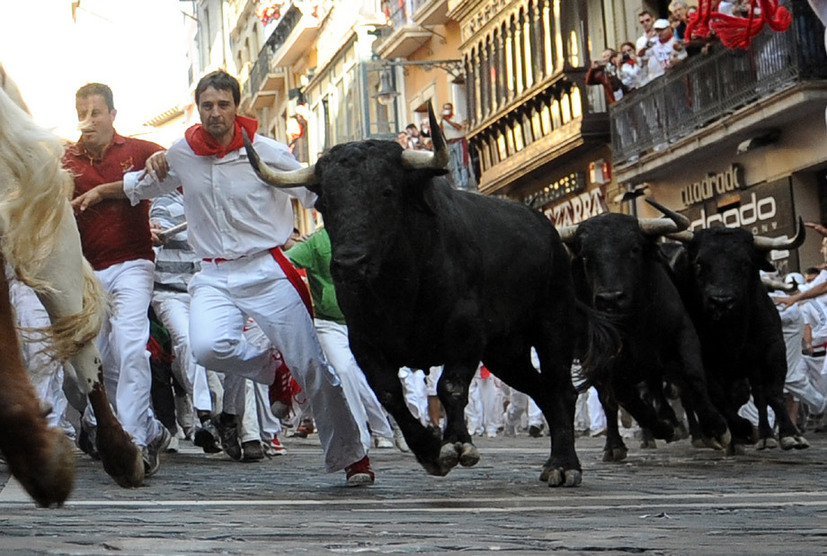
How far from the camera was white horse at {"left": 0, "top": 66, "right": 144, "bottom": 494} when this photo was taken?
18.8 ft

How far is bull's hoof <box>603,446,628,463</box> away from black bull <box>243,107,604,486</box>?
2.72 m

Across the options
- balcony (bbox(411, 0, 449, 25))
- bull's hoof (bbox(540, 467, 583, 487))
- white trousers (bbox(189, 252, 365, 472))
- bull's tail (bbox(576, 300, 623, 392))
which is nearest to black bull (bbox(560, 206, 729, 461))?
bull's tail (bbox(576, 300, 623, 392))

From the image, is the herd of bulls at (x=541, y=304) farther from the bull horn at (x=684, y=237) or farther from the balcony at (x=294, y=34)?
the balcony at (x=294, y=34)

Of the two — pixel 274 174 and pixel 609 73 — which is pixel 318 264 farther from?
pixel 609 73

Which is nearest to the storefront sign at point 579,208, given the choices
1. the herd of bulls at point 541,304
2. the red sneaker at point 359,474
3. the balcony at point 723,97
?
the balcony at point 723,97

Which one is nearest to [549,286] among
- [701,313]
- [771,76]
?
[701,313]

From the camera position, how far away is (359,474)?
30.6ft

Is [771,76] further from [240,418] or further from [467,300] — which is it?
[467,300]

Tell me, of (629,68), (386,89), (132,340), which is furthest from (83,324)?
(386,89)

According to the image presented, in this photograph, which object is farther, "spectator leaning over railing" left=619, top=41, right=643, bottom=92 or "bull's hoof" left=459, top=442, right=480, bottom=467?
"spectator leaning over railing" left=619, top=41, right=643, bottom=92

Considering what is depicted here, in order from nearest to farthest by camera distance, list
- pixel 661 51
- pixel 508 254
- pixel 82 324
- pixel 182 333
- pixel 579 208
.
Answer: pixel 82 324 → pixel 508 254 → pixel 182 333 → pixel 661 51 → pixel 579 208

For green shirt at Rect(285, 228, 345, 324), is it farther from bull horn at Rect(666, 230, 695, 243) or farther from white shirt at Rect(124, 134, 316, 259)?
Result: bull horn at Rect(666, 230, 695, 243)

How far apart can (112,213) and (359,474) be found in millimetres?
2369

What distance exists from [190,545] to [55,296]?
2017 millimetres
